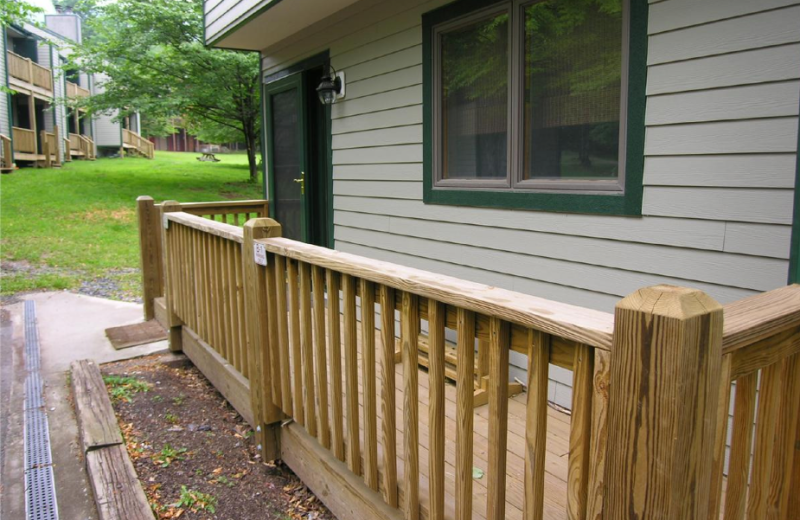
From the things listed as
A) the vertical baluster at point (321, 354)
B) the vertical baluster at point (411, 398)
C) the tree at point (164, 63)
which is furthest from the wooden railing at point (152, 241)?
the tree at point (164, 63)

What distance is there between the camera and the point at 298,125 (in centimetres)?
605

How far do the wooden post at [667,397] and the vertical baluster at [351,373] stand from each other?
1.23 metres

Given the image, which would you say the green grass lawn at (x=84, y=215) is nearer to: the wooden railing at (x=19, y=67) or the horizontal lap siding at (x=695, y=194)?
the wooden railing at (x=19, y=67)

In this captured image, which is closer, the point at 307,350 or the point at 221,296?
the point at 307,350

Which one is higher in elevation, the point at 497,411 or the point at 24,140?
the point at 24,140

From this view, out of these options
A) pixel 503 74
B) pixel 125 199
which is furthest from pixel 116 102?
pixel 503 74

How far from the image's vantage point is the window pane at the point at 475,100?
3.51m

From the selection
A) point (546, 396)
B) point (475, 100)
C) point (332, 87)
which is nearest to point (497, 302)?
point (546, 396)

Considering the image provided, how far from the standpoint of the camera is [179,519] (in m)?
2.62

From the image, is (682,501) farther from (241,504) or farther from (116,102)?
(116,102)

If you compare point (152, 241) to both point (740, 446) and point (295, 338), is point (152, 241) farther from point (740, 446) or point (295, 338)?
point (740, 446)

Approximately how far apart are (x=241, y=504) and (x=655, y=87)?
2736 mm

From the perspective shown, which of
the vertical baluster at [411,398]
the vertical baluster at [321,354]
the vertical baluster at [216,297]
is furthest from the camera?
the vertical baluster at [216,297]

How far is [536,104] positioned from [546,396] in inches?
90.0
